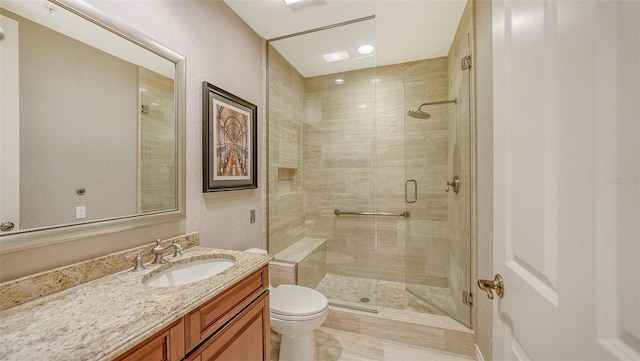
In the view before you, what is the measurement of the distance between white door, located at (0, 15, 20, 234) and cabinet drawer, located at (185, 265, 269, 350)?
69 cm

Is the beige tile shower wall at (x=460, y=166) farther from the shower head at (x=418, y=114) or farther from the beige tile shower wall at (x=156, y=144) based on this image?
the beige tile shower wall at (x=156, y=144)

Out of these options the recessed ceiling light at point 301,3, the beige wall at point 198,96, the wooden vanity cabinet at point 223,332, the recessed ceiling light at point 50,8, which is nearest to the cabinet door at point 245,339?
the wooden vanity cabinet at point 223,332

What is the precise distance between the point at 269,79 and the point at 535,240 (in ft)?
7.59

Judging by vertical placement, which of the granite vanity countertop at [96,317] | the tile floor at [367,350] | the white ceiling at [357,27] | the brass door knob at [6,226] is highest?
the white ceiling at [357,27]

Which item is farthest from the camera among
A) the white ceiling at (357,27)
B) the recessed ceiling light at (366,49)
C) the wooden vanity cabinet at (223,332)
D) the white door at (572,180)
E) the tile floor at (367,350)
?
the recessed ceiling light at (366,49)

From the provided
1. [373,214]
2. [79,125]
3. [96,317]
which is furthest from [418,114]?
[96,317]

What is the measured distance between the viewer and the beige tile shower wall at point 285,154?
7.79ft

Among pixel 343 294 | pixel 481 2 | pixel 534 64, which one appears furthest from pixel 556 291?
pixel 343 294

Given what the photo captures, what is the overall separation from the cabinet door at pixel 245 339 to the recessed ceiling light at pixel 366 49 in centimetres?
218

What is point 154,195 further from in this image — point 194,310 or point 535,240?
point 535,240

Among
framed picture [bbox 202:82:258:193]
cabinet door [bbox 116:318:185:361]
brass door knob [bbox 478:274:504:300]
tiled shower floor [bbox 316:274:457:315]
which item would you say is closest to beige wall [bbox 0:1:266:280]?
framed picture [bbox 202:82:258:193]

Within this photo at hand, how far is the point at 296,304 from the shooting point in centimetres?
159

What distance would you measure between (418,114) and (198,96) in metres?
2.03

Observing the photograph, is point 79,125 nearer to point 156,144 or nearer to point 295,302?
point 156,144
